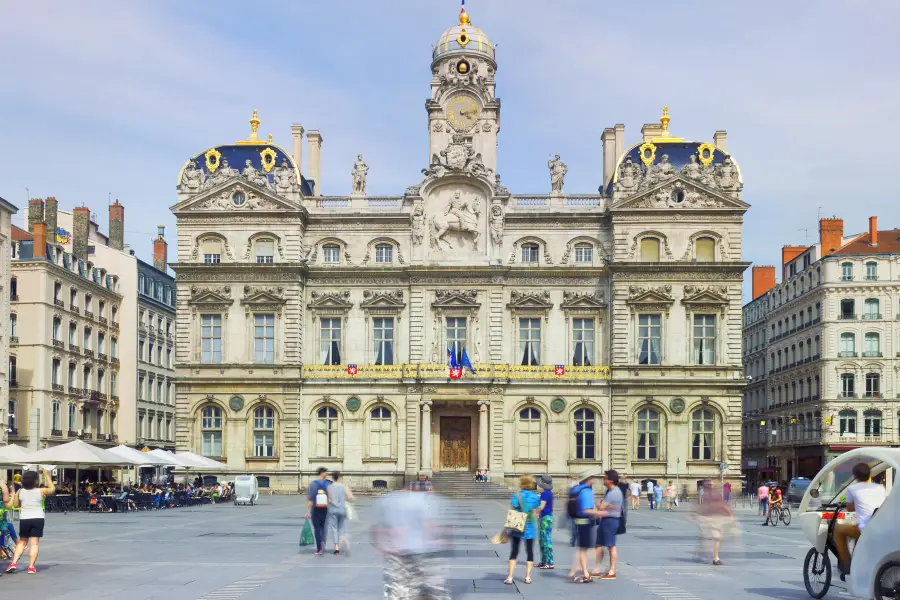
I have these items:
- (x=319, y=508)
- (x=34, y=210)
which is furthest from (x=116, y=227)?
(x=319, y=508)

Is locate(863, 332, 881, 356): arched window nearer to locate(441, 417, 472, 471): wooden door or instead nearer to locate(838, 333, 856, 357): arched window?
locate(838, 333, 856, 357): arched window

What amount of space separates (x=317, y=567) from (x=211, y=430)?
1692 inches

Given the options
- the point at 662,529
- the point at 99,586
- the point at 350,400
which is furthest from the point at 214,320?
the point at 99,586

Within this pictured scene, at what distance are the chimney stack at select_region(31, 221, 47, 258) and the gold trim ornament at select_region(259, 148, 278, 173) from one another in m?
15.1

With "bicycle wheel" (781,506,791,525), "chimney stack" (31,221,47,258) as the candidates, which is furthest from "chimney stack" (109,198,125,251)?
"bicycle wheel" (781,506,791,525)

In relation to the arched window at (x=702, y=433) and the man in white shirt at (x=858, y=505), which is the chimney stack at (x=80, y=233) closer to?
the arched window at (x=702, y=433)

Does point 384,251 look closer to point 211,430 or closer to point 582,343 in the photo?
point 582,343

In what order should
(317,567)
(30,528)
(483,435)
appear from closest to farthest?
(30,528) < (317,567) < (483,435)

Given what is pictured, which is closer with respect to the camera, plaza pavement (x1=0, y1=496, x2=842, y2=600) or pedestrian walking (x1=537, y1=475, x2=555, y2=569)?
plaza pavement (x1=0, y1=496, x2=842, y2=600)

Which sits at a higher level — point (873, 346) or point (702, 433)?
point (873, 346)

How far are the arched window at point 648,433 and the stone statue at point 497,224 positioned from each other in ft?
41.8

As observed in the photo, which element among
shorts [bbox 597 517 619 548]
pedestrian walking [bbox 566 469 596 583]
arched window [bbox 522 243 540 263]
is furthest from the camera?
arched window [bbox 522 243 540 263]

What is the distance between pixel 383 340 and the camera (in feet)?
217

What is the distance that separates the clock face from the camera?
6762 cm
